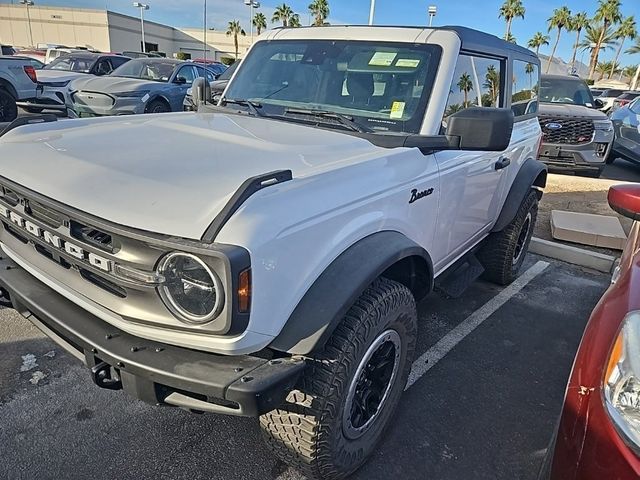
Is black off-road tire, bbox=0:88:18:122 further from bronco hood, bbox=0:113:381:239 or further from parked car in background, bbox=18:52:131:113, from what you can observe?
bronco hood, bbox=0:113:381:239

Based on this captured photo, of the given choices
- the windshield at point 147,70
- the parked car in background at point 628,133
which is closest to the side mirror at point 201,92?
the windshield at point 147,70

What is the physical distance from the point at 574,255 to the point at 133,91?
8.03 meters

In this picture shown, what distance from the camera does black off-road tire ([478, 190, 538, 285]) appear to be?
4.20 meters

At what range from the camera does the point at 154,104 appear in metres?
9.69

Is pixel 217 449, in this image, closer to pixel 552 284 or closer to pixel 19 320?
pixel 19 320

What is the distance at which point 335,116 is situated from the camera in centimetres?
275

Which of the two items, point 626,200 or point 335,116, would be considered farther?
point 335,116

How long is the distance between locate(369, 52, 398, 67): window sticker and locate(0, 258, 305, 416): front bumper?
1912 mm

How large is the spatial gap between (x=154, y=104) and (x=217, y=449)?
869 cm

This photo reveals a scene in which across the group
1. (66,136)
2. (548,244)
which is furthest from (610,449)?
(548,244)

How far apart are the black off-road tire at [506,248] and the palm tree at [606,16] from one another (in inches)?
2130

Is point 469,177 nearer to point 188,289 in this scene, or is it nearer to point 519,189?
point 519,189

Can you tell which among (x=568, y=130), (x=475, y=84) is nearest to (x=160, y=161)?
(x=475, y=84)

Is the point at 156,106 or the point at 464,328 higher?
the point at 156,106
